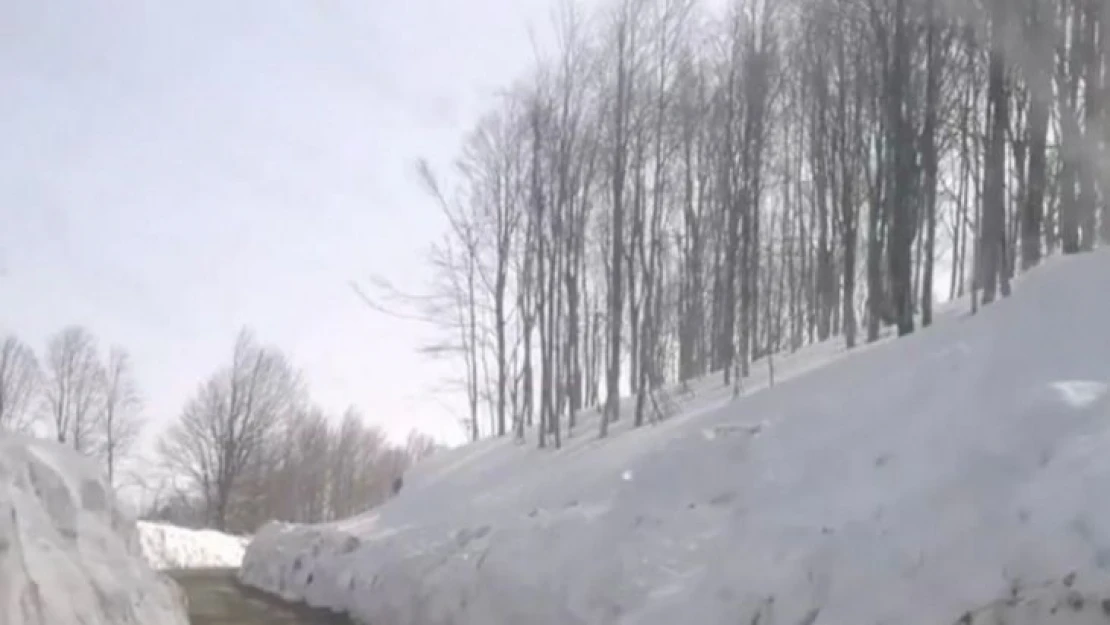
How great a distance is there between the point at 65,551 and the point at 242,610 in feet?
35.1

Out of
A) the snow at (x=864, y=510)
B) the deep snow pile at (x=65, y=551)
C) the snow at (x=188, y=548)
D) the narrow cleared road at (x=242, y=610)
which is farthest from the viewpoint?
the snow at (x=188, y=548)

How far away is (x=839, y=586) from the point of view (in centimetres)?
722

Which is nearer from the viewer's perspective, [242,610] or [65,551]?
[65,551]

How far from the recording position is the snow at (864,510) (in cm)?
643

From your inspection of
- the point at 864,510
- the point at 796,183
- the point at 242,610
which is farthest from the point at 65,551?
the point at 796,183

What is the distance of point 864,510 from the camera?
26.6 ft

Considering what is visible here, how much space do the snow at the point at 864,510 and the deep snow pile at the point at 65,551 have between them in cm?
352

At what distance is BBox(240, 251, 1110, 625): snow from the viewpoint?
643cm

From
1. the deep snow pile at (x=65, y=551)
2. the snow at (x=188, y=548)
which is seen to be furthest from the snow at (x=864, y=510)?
the snow at (x=188, y=548)

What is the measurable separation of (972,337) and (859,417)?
159cm

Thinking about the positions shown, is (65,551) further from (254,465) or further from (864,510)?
(254,465)

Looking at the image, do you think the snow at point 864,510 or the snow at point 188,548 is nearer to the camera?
the snow at point 864,510

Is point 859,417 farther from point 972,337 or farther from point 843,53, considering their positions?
point 843,53

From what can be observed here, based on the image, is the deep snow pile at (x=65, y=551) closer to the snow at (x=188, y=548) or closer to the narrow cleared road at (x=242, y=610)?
the narrow cleared road at (x=242, y=610)
